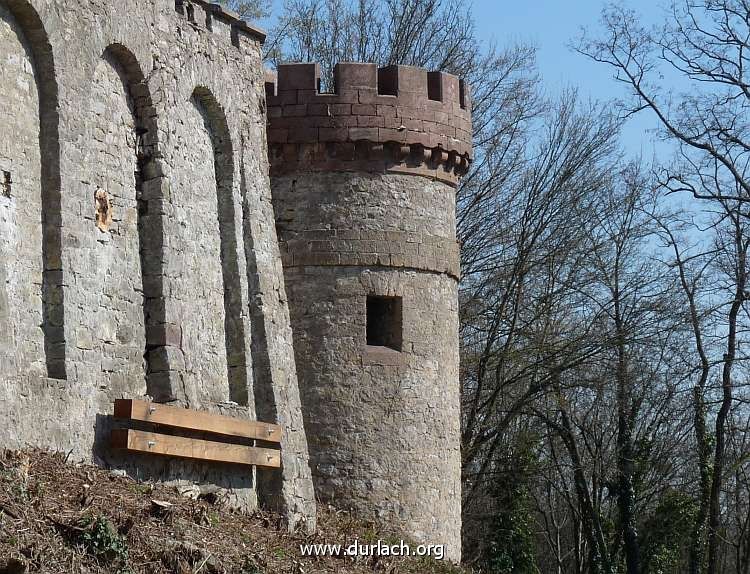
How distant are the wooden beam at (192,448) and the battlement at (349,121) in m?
3.83

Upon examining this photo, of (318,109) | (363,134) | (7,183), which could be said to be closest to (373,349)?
(363,134)

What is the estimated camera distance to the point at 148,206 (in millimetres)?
13805

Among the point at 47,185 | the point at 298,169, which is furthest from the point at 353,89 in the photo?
the point at 47,185

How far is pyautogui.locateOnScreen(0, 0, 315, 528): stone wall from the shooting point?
1196 cm

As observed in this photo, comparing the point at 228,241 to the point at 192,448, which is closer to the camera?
the point at 192,448

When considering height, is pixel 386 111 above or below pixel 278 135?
above

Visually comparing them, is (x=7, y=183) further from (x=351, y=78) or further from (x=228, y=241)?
(x=351, y=78)

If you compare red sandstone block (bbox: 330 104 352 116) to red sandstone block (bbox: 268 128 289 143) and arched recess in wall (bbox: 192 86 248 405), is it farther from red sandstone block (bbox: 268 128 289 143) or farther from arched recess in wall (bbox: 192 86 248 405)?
arched recess in wall (bbox: 192 86 248 405)

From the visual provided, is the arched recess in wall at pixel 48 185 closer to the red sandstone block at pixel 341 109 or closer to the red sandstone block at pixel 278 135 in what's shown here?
the red sandstone block at pixel 278 135

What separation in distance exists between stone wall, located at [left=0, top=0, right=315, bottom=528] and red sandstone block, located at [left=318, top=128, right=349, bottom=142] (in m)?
0.92

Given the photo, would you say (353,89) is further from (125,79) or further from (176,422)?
(176,422)

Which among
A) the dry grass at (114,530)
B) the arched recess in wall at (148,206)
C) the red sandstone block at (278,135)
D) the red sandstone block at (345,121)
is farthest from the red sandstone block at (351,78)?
the dry grass at (114,530)

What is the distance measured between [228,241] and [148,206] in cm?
153

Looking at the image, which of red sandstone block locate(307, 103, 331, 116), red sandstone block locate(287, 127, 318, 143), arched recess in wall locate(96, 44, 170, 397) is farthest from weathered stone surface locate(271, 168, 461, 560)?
arched recess in wall locate(96, 44, 170, 397)
